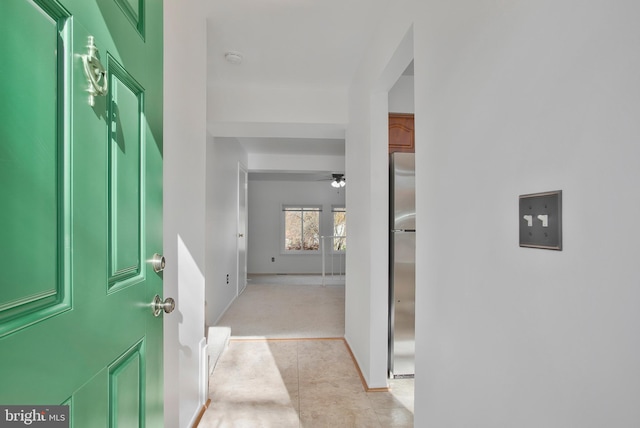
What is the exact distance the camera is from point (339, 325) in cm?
395

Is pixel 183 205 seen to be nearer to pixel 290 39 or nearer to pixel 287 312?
pixel 290 39

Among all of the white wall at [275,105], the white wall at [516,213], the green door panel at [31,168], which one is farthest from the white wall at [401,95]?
the green door panel at [31,168]

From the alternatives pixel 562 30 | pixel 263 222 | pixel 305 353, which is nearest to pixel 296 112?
pixel 305 353

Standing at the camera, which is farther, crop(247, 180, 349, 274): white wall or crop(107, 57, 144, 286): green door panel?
crop(247, 180, 349, 274): white wall

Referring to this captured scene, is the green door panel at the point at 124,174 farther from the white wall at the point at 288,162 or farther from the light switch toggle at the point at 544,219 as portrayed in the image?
the white wall at the point at 288,162

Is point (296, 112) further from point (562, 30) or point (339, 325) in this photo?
point (562, 30)

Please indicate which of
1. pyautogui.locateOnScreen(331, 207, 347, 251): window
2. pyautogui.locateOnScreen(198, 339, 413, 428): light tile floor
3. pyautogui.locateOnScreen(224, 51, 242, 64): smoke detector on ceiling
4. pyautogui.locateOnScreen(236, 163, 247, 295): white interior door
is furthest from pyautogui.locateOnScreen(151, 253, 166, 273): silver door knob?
pyautogui.locateOnScreen(331, 207, 347, 251): window

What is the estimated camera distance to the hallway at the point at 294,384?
2084 millimetres

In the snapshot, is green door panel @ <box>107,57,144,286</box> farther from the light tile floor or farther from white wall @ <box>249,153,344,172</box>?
white wall @ <box>249,153,344,172</box>

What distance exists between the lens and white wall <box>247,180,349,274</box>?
8633 millimetres

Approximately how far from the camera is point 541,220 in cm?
73

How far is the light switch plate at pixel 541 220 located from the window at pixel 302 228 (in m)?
8.02

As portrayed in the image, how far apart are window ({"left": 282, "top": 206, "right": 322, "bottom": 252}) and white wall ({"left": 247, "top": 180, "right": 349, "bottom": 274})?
16 centimetres

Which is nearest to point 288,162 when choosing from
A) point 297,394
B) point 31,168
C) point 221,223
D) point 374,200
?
point 221,223
